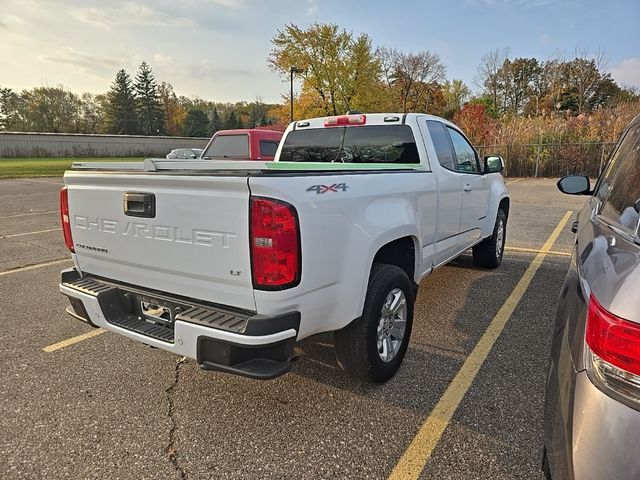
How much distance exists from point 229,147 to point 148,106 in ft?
253

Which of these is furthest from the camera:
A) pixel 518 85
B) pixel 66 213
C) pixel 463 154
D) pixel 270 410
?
pixel 518 85

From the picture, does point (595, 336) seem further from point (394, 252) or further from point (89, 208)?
point (89, 208)

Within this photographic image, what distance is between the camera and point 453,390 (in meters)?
3.00

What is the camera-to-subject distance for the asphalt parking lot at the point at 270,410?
7.63 feet

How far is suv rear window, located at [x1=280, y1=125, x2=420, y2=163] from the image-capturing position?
3977 millimetres

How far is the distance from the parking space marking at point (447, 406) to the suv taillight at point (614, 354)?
130cm

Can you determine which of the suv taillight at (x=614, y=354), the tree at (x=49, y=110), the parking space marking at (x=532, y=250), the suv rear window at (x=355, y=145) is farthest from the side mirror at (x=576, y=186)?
the tree at (x=49, y=110)

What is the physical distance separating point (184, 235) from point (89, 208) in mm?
971

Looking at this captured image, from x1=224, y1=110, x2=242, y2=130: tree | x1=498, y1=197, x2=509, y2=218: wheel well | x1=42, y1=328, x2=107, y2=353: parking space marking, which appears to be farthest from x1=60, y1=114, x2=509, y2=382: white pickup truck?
x1=224, y1=110, x2=242, y2=130: tree

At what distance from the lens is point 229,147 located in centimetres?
1068

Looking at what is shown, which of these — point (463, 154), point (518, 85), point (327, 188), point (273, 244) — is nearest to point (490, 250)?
point (463, 154)

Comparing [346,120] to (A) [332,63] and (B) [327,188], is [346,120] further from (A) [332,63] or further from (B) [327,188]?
(A) [332,63]

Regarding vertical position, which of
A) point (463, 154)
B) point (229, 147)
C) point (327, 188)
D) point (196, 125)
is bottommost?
point (327, 188)

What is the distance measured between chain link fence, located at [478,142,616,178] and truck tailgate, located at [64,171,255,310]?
22593mm
